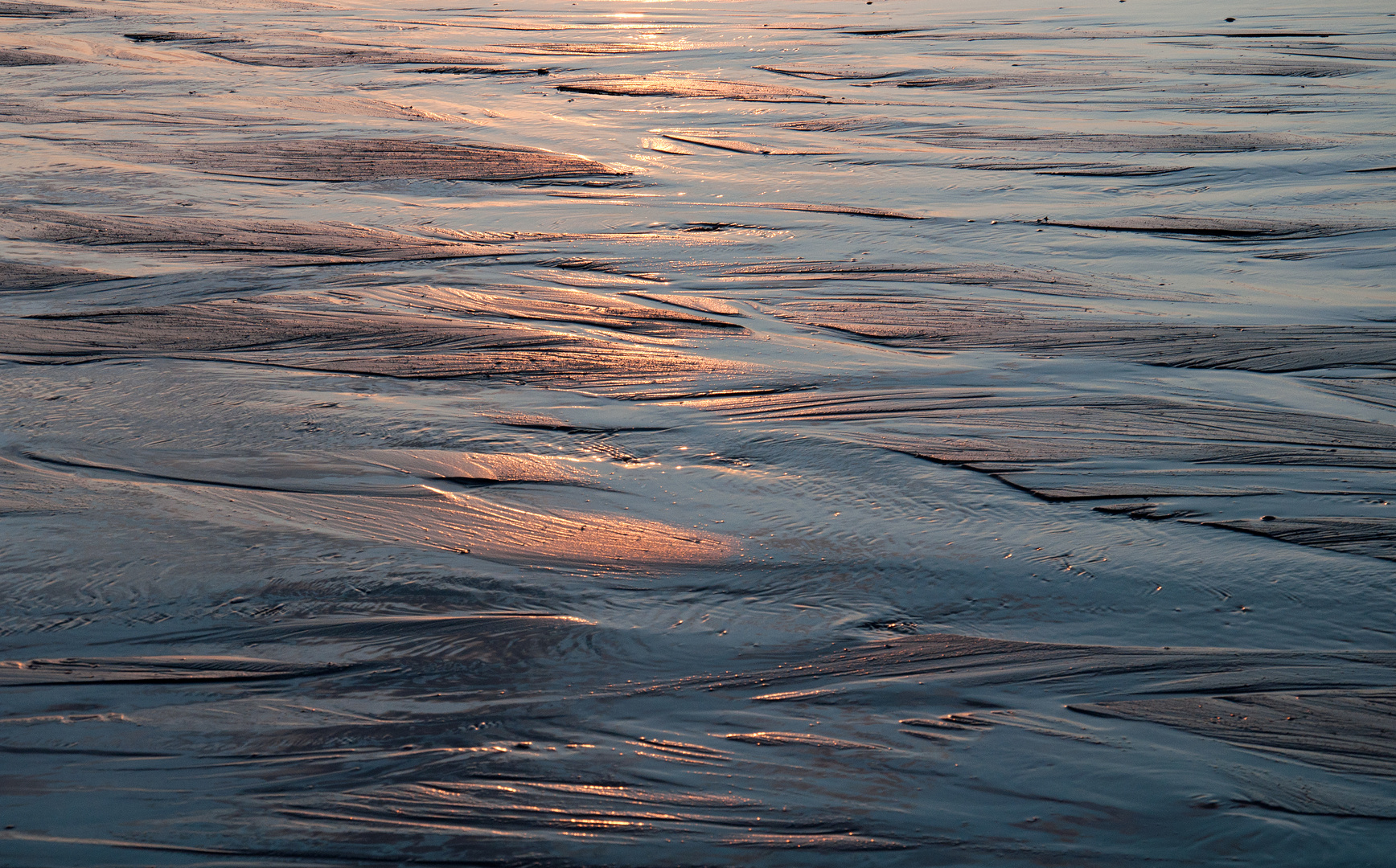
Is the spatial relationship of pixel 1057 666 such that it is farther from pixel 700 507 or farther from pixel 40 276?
pixel 40 276

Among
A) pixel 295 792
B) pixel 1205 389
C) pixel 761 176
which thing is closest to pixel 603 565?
pixel 295 792

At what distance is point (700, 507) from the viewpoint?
350 cm

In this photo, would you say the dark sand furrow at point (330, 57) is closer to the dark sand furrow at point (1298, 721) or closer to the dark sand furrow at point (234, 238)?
the dark sand furrow at point (234, 238)

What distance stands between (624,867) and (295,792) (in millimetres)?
686

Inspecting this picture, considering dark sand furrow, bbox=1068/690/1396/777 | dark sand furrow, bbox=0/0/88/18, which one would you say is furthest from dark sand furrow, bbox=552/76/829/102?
dark sand furrow, bbox=0/0/88/18

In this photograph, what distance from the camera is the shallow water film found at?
2350 millimetres

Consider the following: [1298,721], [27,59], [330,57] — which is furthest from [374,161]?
[1298,721]

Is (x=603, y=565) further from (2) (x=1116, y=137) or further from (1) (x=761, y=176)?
(2) (x=1116, y=137)

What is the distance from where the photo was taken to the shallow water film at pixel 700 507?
2350 mm

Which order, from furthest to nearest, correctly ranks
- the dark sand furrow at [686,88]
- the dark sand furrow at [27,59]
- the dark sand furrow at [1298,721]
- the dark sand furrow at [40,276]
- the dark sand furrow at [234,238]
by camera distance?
the dark sand furrow at [27,59] < the dark sand furrow at [686,88] < the dark sand furrow at [234,238] < the dark sand furrow at [40,276] < the dark sand furrow at [1298,721]

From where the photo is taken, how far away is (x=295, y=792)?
92.4 inches

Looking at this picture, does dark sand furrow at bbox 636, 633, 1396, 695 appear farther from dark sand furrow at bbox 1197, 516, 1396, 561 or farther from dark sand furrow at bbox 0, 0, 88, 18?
dark sand furrow at bbox 0, 0, 88, 18

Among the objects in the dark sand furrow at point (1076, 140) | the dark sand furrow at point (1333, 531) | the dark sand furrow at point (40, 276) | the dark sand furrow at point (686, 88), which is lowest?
the dark sand furrow at point (1333, 531)

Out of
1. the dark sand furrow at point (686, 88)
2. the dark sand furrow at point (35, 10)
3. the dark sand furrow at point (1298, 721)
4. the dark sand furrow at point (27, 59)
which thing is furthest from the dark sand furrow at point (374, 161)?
the dark sand furrow at point (35, 10)
